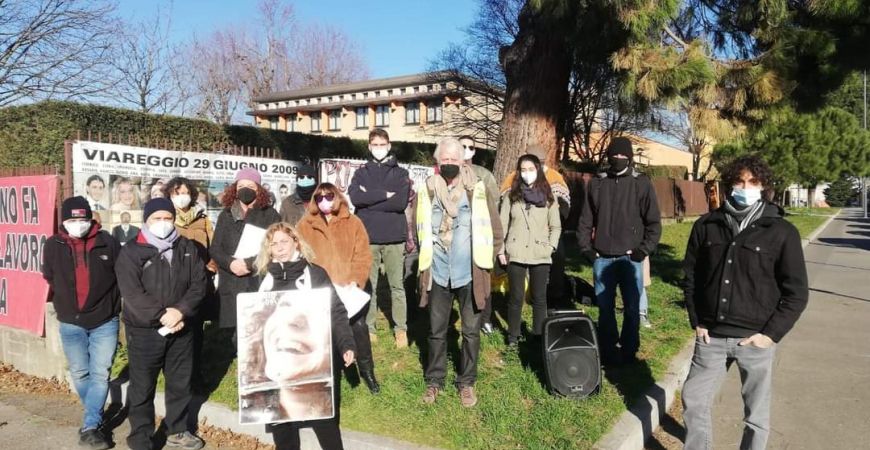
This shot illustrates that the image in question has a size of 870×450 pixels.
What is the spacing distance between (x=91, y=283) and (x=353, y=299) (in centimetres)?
200

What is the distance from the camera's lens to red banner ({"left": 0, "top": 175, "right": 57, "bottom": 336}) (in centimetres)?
594

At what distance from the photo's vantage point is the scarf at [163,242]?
404cm

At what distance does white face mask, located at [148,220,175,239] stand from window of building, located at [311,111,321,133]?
38.4m

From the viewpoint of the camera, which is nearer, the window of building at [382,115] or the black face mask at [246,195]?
the black face mask at [246,195]

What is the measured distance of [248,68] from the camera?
129ft

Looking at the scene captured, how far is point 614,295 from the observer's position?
204 inches

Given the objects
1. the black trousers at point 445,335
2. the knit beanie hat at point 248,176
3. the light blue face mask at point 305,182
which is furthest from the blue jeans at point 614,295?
the knit beanie hat at point 248,176

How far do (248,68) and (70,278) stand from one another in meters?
37.8

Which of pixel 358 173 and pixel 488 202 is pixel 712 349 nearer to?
pixel 488 202

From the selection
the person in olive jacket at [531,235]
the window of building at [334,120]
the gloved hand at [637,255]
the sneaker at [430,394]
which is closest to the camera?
the sneaker at [430,394]

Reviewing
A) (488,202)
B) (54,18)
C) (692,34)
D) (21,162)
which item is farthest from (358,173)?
(54,18)

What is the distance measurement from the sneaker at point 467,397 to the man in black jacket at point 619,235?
4.70 ft

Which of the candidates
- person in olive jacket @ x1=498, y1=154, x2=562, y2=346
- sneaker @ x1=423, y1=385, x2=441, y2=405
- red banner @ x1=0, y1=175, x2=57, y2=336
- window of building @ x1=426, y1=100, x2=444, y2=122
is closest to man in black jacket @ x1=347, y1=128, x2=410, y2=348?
person in olive jacket @ x1=498, y1=154, x2=562, y2=346

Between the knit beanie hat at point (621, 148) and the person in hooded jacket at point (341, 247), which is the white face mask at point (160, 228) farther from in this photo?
the knit beanie hat at point (621, 148)
